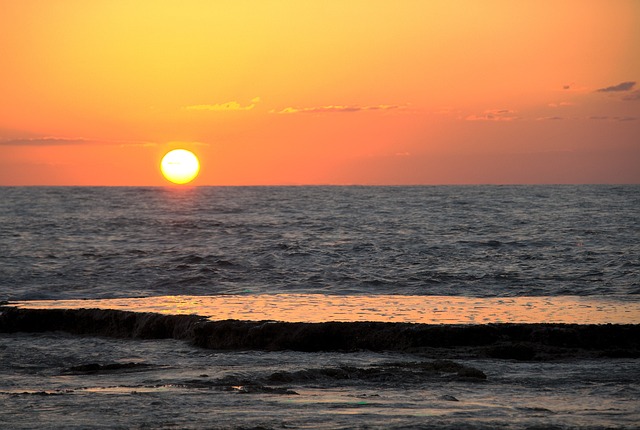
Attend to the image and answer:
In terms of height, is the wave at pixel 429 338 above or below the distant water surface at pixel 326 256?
above

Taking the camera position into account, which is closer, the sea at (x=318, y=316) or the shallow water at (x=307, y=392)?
the shallow water at (x=307, y=392)

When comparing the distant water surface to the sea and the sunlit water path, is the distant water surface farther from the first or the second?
the sunlit water path

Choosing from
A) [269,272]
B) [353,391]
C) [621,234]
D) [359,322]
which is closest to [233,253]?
[269,272]

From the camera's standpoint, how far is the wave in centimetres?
1410

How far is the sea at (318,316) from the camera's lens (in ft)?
30.7

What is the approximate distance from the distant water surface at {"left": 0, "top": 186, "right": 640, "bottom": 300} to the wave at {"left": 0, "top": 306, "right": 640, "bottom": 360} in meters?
6.73

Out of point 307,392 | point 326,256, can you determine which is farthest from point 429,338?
point 326,256

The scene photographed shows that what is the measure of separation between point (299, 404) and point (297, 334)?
5.59m

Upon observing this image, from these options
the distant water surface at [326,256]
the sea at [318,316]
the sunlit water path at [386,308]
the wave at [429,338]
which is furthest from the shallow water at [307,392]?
the distant water surface at [326,256]

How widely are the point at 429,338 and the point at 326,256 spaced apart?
818 inches

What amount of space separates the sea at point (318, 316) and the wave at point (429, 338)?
0.18 m

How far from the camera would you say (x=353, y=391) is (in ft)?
35.0

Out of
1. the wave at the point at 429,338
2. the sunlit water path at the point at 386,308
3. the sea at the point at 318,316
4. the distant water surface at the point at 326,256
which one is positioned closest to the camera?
the sea at the point at 318,316

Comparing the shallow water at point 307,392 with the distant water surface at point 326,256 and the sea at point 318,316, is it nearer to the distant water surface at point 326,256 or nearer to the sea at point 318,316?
the sea at point 318,316
